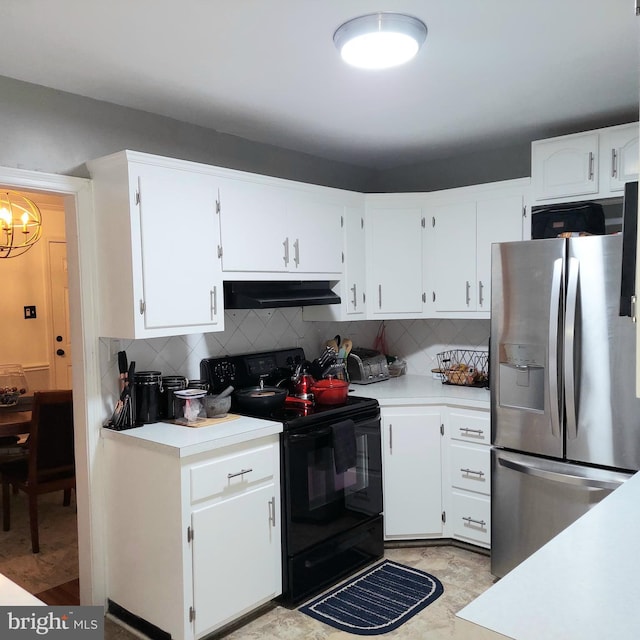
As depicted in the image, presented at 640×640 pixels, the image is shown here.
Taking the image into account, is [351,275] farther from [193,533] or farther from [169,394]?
[193,533]

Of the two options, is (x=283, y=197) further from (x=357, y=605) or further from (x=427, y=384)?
(x=357, y=605)

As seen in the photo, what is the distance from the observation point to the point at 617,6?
1933 mm

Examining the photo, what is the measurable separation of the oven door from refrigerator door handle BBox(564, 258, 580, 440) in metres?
1.03

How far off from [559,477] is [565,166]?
1639 mm

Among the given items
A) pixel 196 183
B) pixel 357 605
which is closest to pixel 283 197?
pixel 196 183

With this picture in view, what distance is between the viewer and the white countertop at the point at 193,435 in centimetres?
238

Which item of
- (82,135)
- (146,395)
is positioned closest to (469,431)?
(146,395)

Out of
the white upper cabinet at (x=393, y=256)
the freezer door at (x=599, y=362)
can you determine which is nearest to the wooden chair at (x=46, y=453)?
the white upper cabinet at (x=393, y=256)

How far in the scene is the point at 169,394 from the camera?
9.36 feet

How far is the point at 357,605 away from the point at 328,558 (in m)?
0.26

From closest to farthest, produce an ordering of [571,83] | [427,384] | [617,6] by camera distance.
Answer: [617,6], [571,83], [427,384]

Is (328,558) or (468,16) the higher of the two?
(468,16)

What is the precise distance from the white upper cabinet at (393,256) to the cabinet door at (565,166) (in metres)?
0.77

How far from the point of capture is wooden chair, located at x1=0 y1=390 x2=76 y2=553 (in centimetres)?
351
